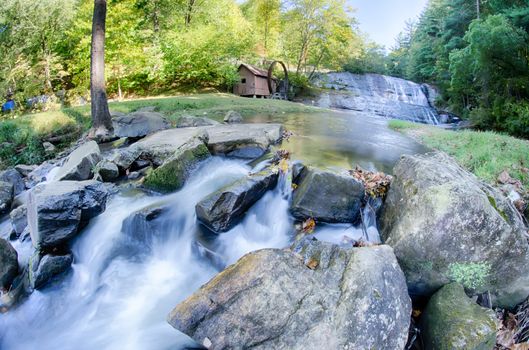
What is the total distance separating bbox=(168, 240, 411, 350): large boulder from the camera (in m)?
2.58

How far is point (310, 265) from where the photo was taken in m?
3.12

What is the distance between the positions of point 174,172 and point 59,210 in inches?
A: 71.0

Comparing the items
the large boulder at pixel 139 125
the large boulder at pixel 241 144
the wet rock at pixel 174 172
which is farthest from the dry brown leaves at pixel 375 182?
the large boulder at pixel 139 125

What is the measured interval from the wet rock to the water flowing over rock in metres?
20.9

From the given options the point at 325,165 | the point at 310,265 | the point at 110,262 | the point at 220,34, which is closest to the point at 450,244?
the point at 310,265

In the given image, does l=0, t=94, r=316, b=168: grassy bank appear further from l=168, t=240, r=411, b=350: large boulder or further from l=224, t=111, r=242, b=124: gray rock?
l=168, t=240, r=411, b=350: large boulder

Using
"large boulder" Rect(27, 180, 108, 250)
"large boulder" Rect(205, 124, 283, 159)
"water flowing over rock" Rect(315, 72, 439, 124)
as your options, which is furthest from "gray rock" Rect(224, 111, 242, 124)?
"water flowing over rock" Rect(315, 72, 439, 124)

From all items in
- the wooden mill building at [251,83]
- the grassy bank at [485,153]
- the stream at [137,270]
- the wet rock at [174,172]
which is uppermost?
the wooden mill building at [251,83]

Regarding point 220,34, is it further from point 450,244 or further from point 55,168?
point 450,244

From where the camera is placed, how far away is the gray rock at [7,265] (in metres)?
4.03

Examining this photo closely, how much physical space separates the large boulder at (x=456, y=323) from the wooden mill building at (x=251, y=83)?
24.5 metres

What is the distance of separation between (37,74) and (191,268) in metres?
21.6

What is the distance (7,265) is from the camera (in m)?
4.09

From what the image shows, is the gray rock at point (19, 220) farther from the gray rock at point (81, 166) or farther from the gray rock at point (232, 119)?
the gray rock at point (232, 119)
